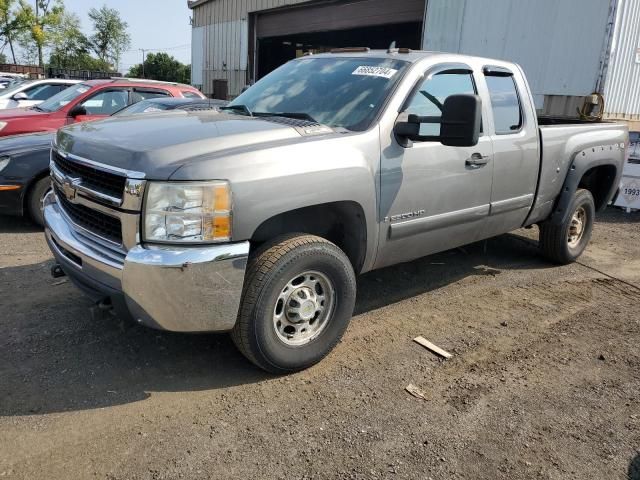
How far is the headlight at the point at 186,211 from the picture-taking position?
8.86 feet

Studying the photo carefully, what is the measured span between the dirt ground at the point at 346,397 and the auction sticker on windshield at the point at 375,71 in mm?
1806

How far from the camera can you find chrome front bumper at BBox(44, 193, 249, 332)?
8.89 feet

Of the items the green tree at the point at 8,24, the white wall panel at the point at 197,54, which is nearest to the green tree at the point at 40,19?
the green tree at the point at 8,24

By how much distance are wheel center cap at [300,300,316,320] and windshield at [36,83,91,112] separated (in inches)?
259

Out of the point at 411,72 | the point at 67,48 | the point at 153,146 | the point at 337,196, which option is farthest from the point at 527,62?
the point at 67,48

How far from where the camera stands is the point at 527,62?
11336 mm

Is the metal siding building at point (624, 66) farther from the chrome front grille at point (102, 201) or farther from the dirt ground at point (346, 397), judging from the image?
the chrome front grille at point (102, 201)

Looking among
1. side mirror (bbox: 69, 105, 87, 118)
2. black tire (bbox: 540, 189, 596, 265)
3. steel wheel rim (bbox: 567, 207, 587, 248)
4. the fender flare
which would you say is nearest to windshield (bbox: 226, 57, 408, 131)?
the fender flare

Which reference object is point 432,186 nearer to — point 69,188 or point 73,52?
point 69,188

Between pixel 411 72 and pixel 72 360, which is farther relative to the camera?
pixel 411 72

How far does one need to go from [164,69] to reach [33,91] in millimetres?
51950

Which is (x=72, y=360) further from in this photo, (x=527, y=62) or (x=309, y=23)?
(x=309, y=23)

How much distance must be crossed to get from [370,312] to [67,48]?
6858cm

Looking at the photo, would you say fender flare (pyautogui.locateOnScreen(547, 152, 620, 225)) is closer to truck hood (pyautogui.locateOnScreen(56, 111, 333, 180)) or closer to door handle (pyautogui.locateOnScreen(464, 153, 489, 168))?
door handle (pyautogui.locateOnScreen(464, 153, 489, 168))
